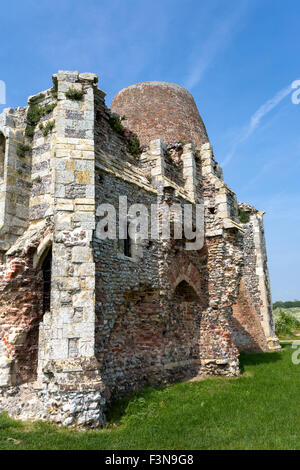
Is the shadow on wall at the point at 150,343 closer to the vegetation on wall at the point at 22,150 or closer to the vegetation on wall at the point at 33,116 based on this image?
the vegetation on wall at the point at 22,150

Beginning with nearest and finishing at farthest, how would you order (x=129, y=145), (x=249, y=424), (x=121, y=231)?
(x=249, y=424) < (x=121, y=231) < (x=129, y=145)

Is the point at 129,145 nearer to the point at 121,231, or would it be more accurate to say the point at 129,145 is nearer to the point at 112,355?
the point at 121,231

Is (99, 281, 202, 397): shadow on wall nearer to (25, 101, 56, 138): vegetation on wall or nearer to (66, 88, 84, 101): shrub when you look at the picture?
(66, 88, 84, 101): shrub

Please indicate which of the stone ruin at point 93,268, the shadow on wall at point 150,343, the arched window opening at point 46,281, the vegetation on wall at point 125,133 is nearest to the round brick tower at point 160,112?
the stone ruin at point 93,268

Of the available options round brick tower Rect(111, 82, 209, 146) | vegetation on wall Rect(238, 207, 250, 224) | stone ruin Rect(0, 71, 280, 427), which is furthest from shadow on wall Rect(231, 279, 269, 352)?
round brick tower Rect(111, 82, 209, 146)

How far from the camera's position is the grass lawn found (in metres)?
5.56

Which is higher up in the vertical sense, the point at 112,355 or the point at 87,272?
the point at 87,272

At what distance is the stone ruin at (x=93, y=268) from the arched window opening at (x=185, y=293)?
46 millimetres

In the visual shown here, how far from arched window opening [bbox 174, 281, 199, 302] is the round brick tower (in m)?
6.35

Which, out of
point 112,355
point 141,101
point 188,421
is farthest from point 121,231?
point 141,101

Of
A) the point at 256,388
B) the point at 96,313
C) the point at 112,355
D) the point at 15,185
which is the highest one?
the point at 15,185
